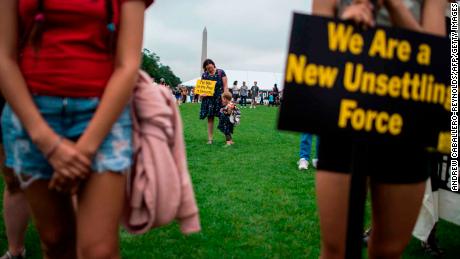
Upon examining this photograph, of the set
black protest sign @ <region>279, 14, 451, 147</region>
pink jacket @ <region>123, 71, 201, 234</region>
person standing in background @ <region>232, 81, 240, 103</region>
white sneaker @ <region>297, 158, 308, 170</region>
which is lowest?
white sneaker @ <region>297, 158, 308, 170</region>

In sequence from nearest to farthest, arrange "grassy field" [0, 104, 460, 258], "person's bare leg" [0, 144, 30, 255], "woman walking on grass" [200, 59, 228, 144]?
"person's bare leg" [0, 144, 30, 255] → "grassy field" [0, 104, 460, 258] → "woman walking on grass" [200, 59, 228, 144]

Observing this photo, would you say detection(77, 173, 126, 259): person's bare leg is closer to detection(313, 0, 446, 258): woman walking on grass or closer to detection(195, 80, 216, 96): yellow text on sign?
detection(313, 0, 446, 258): woman walking on grass

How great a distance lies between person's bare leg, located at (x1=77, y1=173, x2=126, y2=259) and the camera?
1.55 m

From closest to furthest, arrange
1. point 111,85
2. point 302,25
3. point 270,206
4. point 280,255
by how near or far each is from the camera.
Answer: point 302,25
point 111,85
point 280,255
point 270,206

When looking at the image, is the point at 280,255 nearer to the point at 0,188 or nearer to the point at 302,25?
the point at 302,25

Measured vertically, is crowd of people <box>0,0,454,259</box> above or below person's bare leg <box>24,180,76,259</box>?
above

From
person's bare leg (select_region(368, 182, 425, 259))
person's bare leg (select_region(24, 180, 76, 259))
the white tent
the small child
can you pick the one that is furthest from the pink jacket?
the white tent

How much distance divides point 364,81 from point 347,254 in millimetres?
537

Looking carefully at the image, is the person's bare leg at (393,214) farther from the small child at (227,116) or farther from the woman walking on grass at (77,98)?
the small child at (227,116)

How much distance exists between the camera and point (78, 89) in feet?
5.17

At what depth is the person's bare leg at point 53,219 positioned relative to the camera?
1.68 metres

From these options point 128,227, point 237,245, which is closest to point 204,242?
point 237,245

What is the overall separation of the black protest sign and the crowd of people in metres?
0.20

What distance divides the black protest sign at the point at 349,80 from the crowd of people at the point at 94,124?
0.20m
